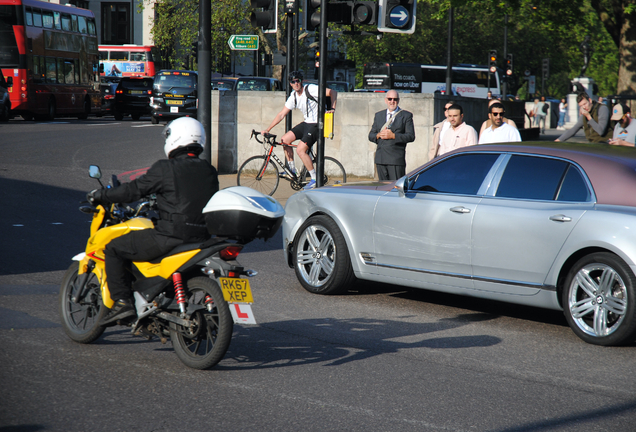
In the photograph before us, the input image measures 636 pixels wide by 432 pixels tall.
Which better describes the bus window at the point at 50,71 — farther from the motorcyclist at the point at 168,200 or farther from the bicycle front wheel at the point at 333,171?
the motorcyclist at the point at 168,200

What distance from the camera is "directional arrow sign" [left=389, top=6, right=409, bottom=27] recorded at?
1156 cm

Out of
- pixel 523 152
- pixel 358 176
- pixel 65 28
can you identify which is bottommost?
pixel 358 176

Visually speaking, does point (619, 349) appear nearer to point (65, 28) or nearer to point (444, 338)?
point (444, 338)

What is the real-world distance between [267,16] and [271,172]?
2645 mm

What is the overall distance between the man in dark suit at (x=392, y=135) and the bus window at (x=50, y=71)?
2628 cm

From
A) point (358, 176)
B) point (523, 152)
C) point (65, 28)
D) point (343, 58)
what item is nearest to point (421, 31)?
point (343, 58)

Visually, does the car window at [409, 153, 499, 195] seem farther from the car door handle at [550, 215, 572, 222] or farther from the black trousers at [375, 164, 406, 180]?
the black trousers at [375, 164, 406, 180]

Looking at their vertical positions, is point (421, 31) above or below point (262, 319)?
above

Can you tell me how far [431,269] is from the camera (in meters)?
6.86

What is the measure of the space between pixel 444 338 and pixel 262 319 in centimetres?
143

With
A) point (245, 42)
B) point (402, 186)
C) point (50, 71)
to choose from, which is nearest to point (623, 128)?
point (402, 186)

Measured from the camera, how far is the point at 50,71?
34.4m

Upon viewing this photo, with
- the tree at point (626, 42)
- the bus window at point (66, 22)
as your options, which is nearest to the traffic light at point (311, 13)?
the tree at point (626, 42)

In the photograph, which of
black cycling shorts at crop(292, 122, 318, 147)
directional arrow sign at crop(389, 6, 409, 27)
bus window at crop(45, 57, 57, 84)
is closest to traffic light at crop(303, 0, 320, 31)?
directional arrow sign at crop(389, 6, 409, 27)
